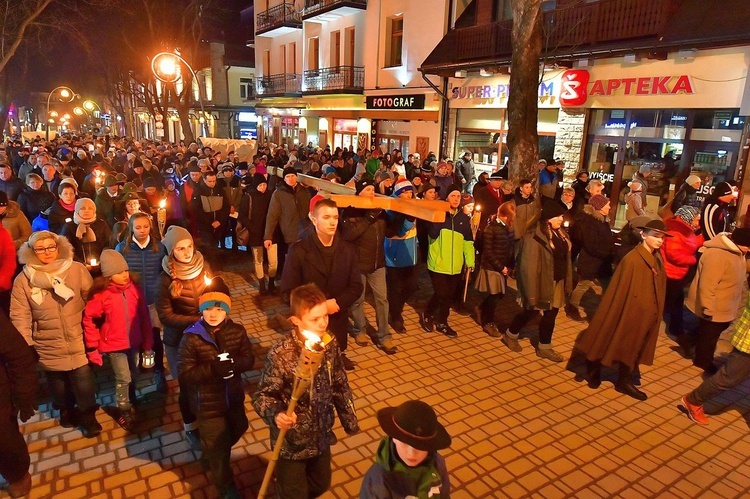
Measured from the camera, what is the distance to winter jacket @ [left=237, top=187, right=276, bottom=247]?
7961 mm

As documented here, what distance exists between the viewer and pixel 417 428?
2.19 meters

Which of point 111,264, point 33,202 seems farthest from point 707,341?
point 33,202

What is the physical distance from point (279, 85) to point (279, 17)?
3.69 metres

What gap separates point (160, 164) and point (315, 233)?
12.8 meters

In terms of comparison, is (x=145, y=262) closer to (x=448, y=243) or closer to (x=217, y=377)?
(x=217, y=377)

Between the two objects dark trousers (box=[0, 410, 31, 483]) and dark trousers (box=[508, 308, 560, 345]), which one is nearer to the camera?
dark trousers (box=[0, 410, 31, 483])

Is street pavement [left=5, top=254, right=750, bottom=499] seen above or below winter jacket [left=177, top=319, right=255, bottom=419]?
below

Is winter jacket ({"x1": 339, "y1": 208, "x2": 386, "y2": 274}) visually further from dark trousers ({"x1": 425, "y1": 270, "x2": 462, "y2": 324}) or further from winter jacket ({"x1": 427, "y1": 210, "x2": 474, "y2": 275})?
dark trousers ({"x1": 425, "y1": 270, "x2": 462, "y2": 324})

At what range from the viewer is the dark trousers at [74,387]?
4238 millimetres

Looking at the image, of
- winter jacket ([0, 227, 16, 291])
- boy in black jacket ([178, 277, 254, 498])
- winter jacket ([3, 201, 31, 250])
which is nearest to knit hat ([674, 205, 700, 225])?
boy in black jacket ([178, 277, 254, 498])

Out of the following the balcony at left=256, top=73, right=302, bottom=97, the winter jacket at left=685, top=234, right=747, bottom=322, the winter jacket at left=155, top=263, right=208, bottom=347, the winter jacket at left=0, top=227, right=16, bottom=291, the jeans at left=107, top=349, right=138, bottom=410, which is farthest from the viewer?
the balcony at left=256, top=73, right=302, bottom=97

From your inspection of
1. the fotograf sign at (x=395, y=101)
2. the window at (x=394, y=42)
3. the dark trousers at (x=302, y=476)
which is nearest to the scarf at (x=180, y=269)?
the dark trousers at (x=302, y=476)

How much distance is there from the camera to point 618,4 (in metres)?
12.0

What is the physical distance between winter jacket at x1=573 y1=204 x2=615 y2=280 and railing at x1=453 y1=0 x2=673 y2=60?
20.8 ft
